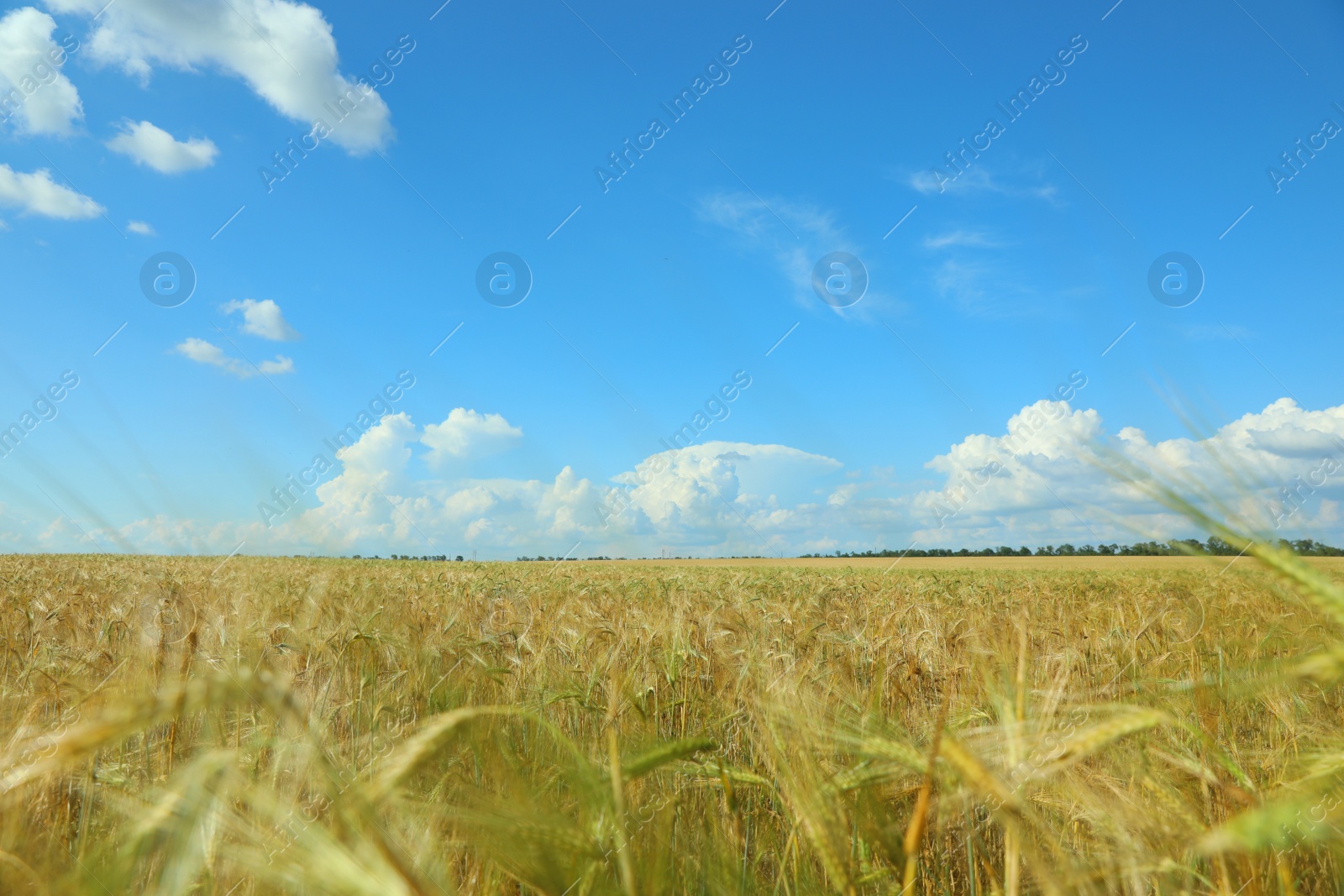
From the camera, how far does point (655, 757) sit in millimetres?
1146

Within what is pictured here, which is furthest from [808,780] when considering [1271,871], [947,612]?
[947,612]

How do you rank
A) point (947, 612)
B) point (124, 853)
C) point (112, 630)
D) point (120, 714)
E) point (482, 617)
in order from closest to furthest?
point (120, 714) < point (124, 853) < point (112, 630) < point (482, 617) < point (947, 612)

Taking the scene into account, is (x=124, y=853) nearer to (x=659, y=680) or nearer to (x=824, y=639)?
(x=659, y=680)

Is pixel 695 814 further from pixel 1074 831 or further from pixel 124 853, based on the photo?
pixel 124 853

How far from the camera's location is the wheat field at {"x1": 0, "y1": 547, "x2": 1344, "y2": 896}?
0.95 m

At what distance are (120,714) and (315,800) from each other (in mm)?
1311

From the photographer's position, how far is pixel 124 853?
0.98 meters

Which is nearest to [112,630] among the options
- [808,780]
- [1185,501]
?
[808,780]

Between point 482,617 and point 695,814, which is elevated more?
point 482,617

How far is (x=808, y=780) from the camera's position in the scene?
1202mm

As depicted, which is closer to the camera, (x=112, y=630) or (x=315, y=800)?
(x=315, y=800)

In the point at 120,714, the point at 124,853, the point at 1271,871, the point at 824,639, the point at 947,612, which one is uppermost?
the point at 947,612

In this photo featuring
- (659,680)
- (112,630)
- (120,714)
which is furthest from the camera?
(112,630)

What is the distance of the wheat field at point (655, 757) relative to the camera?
95 cm
